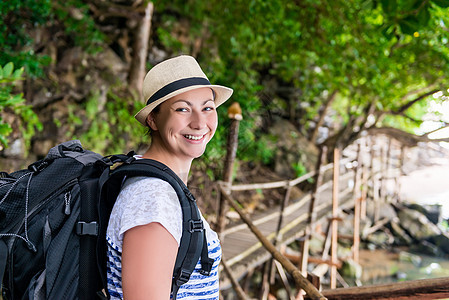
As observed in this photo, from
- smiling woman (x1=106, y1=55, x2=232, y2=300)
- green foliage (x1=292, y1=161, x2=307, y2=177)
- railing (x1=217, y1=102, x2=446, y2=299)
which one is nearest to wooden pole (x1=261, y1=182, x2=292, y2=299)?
railing (x1=217, y1=102, x2=446, y2=299)

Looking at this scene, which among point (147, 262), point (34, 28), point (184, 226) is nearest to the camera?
point (147, 262)

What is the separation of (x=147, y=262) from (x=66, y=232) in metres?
0.30

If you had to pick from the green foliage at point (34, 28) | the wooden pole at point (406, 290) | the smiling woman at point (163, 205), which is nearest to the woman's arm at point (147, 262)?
the smiling woman at point (163, 205)

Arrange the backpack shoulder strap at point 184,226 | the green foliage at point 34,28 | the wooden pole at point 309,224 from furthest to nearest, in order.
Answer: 1. the wooden pole at point 309,224
2. the green foliage at point 34,28
3. the backpack shoulder strap at point 184,226

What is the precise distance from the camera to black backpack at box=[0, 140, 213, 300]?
1056 millimetres

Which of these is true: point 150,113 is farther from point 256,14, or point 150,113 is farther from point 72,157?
point 256,14

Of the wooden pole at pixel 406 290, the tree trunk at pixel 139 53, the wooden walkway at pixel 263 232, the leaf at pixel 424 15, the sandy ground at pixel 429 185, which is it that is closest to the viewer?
the wooden pole at pixel 406 290

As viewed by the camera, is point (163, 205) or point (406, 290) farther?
point (406, 290)

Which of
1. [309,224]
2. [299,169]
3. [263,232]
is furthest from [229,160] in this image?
[299,169]

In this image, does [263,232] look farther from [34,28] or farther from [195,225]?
[195,225]

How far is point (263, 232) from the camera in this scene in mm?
5945

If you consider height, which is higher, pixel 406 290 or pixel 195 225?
pixel 195 225

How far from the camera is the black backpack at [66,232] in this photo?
106 cm

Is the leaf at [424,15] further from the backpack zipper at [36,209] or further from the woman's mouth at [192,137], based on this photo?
the backpack zipper at [36,209]
